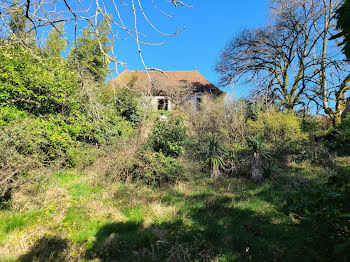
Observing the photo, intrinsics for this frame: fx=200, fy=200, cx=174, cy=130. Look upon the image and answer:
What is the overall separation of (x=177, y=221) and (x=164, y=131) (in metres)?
4.09

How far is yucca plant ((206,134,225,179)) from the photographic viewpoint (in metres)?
7.54

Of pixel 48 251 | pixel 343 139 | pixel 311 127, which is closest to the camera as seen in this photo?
pixel 48 251

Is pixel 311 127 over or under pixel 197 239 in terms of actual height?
over

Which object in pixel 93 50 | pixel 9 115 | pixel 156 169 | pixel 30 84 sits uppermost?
pixel 30 84

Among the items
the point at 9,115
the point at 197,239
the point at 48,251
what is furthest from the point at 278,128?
the point at 9,115

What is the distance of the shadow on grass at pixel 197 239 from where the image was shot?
3.12 m

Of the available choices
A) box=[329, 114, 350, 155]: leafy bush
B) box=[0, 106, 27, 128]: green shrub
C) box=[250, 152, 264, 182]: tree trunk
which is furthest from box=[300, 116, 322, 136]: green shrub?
box=[0, 106, 27, 128]: green shrub

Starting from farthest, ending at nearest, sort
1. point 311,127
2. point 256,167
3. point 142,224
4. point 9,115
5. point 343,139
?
point 311,127 → point 343,139 → point 256,167 → point 9,115 → point 142,224

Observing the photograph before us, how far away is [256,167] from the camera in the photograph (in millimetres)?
7203

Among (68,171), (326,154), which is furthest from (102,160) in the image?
(326,154)

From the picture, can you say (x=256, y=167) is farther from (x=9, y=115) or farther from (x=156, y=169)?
(x=9, y=115)

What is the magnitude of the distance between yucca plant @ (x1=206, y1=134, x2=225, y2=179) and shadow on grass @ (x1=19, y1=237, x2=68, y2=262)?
5.32 m

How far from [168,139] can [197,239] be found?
4513mm

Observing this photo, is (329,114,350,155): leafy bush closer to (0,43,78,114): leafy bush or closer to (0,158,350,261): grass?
(0,158,350,261): grass
